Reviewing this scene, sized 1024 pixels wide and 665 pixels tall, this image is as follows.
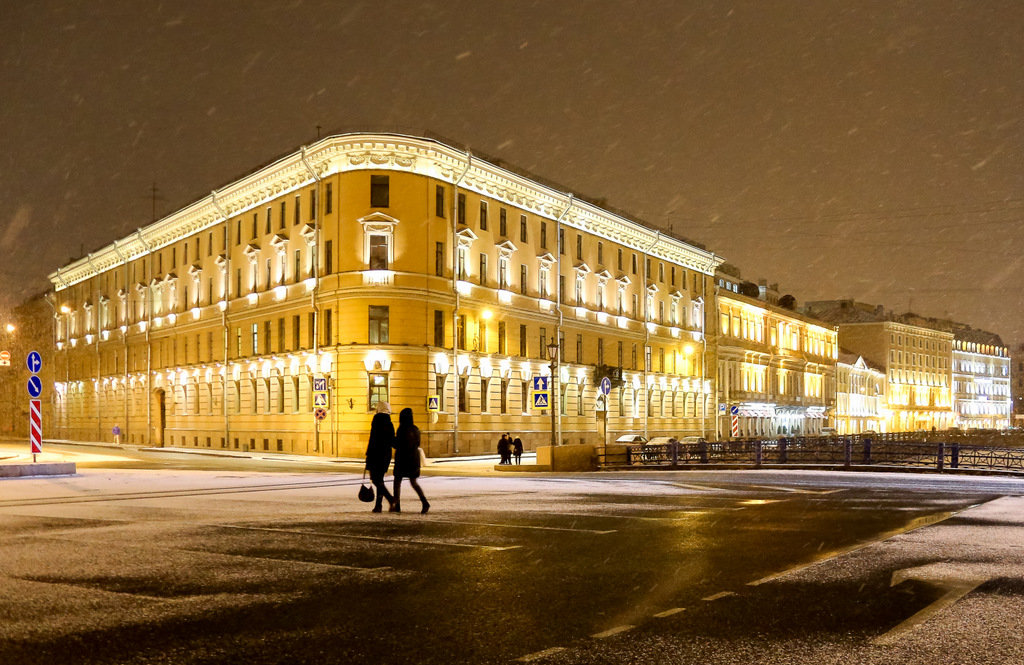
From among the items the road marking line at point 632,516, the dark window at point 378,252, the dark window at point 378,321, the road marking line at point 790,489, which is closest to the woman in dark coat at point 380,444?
the road marking line at point 632,516

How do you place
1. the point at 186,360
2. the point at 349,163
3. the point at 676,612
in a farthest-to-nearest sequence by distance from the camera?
the point at 186,360
the point at 349,163
the point at 676,612

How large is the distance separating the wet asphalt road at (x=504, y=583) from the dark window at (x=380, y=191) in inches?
1118

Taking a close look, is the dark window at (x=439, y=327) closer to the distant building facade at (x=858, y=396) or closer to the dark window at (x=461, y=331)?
the dark window at (x=461, y=331)

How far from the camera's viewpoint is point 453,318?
1836 inches

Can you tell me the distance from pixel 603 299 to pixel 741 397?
78.7 feet

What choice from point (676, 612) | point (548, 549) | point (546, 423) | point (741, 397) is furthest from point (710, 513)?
point (741, 397)

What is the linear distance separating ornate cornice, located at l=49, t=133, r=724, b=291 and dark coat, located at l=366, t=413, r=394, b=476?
30.9 m

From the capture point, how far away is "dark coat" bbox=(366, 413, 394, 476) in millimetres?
14852

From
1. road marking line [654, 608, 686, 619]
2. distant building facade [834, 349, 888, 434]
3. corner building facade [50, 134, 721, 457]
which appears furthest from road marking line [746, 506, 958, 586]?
distant building facade [834, 349, 888, 434]

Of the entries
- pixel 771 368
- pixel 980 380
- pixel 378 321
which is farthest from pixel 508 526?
pixel 980 380

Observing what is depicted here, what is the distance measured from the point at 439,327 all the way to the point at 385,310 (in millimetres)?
3167

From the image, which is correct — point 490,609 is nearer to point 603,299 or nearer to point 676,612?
point 676,612

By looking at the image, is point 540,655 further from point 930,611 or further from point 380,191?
point 380,191

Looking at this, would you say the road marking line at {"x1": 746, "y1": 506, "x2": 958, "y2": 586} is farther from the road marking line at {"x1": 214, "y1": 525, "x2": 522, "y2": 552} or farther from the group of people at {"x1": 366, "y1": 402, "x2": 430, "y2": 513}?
the group of people at {"x1": 366, "y1": 402, "x2": 430, "y2": 513}
